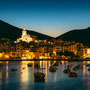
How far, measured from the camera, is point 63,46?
515ft

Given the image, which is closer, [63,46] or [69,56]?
[69,56]

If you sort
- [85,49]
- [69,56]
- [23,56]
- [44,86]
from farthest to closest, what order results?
[85,49], [23,56], [69,56], [44,86]

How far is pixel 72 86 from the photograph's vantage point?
35.3m

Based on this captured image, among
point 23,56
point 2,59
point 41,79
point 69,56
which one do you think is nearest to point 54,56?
point 69,56

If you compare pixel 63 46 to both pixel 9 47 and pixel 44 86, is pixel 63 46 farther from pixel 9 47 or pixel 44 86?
pixel 44 86

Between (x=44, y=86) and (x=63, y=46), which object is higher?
(x=63, y=46)

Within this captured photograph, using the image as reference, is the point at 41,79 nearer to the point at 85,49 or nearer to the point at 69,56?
the point at 69,56

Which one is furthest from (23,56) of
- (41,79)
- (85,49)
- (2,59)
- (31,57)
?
(41,79)

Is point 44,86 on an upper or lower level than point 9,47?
lower

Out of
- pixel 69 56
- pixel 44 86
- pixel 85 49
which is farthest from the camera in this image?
pixel 85 49

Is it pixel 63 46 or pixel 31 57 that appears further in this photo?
pixel 63 46

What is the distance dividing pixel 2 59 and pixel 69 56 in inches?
1445

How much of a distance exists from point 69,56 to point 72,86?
98627 millimetres

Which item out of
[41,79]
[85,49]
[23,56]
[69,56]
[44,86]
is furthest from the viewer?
[85,49]
